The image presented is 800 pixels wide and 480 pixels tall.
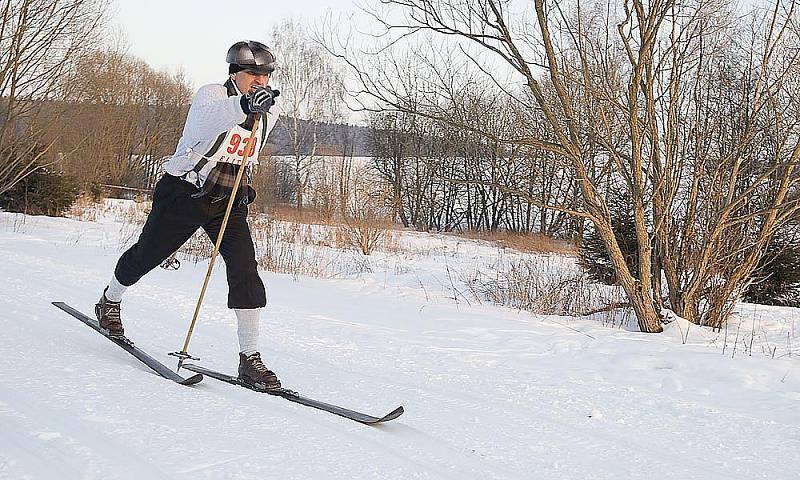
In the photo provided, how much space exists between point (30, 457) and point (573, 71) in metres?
5.26

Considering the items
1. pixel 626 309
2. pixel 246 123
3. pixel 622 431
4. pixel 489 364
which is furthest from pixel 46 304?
pixel 626 309

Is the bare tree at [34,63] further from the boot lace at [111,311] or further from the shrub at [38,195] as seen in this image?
the boot lace at [111,311]

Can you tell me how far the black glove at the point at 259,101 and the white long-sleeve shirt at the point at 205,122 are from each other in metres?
0.04

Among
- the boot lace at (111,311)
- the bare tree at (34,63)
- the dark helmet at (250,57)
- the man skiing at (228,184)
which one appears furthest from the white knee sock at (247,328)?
the bare tree at (34,63)

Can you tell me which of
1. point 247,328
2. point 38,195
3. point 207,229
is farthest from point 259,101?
point 38,195

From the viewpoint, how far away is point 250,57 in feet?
12.5

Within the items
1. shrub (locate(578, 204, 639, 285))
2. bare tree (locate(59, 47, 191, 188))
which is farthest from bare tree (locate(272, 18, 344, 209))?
shrub (locate(578, 204, 639, 285))

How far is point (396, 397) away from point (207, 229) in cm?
138

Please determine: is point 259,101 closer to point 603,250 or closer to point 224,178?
point 224,178

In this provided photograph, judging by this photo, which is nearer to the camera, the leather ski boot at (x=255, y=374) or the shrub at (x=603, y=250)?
the leather ski boot at (x=255, y=374)

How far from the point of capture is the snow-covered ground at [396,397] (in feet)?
9.16

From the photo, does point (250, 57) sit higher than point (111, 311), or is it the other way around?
point (250, 57)

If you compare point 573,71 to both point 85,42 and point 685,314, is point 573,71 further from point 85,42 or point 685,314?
point 85,42

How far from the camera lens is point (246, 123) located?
3.86 meters
